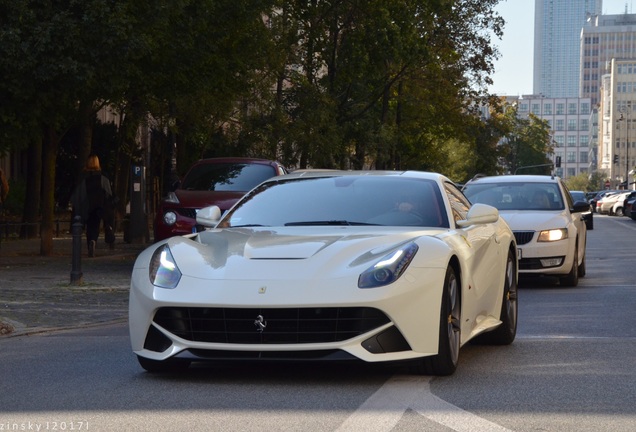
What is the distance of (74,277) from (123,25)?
5.18m

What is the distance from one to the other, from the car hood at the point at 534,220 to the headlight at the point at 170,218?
4878mm

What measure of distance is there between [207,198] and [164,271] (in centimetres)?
1139

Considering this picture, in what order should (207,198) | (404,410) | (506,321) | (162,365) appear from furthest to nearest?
(207,198), (506,321), (162,365), (404,410)

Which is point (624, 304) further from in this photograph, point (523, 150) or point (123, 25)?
point (523, 150)

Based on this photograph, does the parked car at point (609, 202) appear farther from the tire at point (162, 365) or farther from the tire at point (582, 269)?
the tire at point (162, 365)

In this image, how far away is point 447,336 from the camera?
785cm

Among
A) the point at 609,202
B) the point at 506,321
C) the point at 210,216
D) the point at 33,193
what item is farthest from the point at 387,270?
the point at 609,202

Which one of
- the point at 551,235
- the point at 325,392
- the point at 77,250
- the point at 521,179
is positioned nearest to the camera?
the point at 325,392

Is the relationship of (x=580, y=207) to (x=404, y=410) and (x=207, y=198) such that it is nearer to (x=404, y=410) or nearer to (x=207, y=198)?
(x=207, y=198)

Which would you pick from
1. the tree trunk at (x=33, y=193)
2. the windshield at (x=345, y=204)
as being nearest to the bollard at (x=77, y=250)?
the windshield at (x=345, y=204)

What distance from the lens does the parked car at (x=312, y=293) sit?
24.5ft

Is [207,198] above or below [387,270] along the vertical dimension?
above

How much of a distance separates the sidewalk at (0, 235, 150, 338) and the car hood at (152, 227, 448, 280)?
346cm

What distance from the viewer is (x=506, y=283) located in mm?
10188
